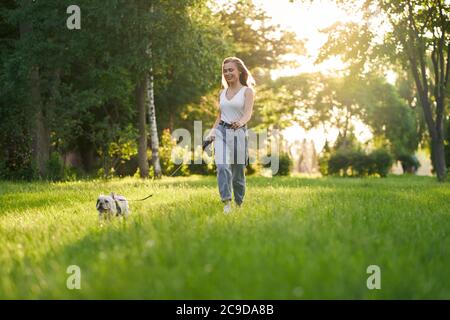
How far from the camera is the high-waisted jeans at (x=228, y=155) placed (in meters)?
8.12

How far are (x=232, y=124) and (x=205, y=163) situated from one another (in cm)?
1991

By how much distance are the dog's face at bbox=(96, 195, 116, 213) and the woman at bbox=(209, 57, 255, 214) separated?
167cm

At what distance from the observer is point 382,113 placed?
5194 cm

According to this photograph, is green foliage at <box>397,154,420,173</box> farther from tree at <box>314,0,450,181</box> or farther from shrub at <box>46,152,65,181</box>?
shrub at <box>46,152,65,181</box>

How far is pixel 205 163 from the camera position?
92.2 feet

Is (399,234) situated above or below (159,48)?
below

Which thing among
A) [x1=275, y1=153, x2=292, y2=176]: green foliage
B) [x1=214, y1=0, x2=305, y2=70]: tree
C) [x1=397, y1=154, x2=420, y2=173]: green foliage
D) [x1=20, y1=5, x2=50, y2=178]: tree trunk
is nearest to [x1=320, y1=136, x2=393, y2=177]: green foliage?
[x1=275, y1=153, x2=292, y2=176]: green foliage

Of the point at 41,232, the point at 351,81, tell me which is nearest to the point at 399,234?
the point at 41,232

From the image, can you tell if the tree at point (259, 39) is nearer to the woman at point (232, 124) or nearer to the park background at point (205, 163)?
the park background at point (205, 163)

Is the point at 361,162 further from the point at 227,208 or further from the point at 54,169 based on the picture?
the point at 227,208

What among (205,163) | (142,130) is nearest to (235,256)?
(142,130)

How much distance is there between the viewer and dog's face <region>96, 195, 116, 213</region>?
→ 7242 millimetres

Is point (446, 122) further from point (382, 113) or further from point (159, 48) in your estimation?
point (159, 48)
